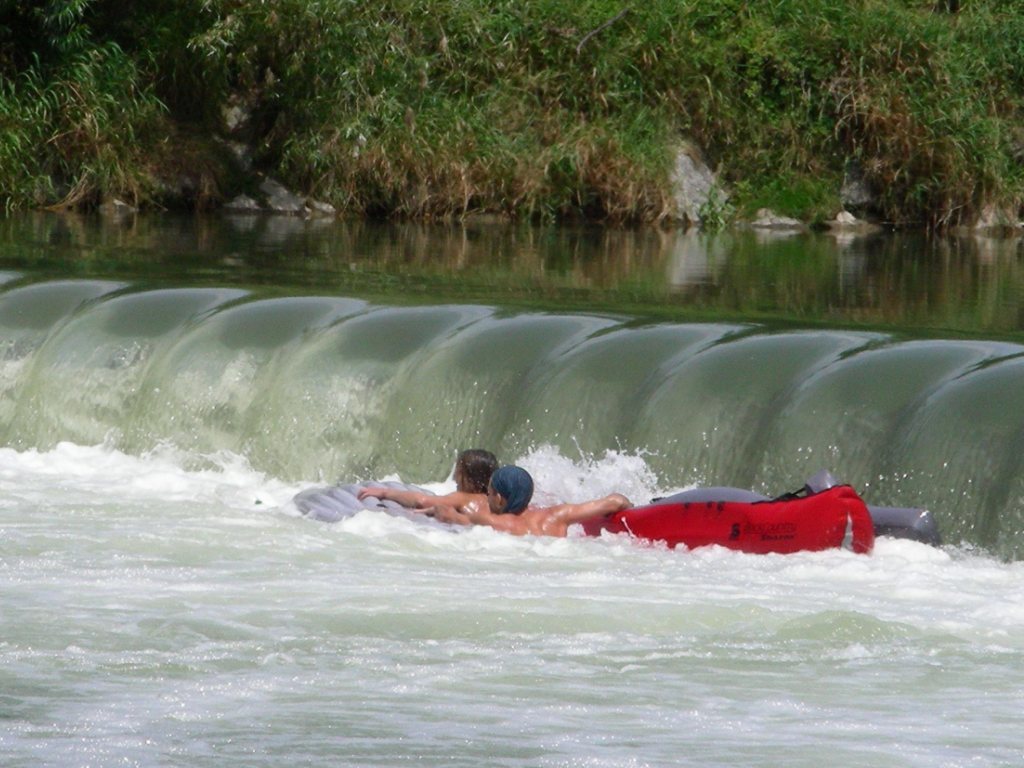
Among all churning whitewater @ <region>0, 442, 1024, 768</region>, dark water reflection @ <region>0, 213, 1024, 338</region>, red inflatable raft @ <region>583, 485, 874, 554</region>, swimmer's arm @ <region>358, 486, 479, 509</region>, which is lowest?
churning whitewater @ <region>0, 442, 1024, 768</region>

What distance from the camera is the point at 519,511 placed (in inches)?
235

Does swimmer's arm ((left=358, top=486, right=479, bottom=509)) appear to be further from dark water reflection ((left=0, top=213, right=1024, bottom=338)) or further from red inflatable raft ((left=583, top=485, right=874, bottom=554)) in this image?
dark water reflection ((left=0, top=213, right=1024, bottom=338))

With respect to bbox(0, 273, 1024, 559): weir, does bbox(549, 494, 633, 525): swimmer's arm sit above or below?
below

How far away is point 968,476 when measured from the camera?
19.2ft

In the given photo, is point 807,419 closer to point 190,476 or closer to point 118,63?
point 190,476

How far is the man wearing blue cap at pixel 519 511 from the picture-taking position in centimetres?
592

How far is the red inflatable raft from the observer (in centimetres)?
547

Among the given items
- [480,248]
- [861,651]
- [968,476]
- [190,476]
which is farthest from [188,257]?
[861,651]

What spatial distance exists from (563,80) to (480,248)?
15.8 ft

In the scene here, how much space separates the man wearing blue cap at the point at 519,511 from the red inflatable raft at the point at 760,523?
0.07m

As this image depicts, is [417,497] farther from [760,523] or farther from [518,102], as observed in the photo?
[518,102]

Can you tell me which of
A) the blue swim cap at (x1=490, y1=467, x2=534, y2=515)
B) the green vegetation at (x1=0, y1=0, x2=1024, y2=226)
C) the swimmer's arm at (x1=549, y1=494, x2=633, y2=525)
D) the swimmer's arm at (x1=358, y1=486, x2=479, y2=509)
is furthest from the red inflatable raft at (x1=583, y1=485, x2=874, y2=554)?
the green vegetation at (x1=0, y1=0, x2=1024, y2=226)

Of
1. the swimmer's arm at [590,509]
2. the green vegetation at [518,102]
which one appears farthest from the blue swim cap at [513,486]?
the green vegetation at [518,102]

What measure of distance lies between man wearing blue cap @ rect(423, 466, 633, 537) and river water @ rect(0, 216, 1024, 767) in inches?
3.2
